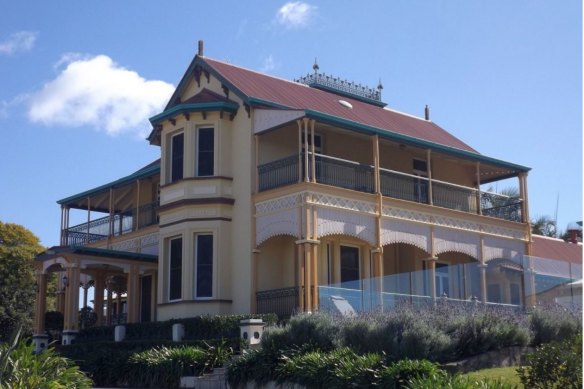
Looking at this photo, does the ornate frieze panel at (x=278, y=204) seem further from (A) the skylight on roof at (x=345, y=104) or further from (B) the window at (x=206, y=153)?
(A) the skylight on roof at (x=345, y=104)

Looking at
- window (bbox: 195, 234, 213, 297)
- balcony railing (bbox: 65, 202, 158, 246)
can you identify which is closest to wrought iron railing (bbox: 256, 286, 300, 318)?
window (bbox: 195, 234, 213, 297)

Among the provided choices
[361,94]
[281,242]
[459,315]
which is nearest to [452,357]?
[459,315]

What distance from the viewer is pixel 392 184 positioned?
1188 inches

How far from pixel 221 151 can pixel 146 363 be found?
8.34m

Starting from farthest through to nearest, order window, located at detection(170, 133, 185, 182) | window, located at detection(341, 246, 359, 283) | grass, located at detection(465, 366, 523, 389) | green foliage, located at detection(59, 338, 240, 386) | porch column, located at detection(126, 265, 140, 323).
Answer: porch column, located at detection(126, 265, 140, 323) → window, located at detection(170, 133, 185, 182) → window, located at detection(341, 246, 359, 283) → green foliage, located at detection(59, 338, 240, 386) → grass, located at detection(465, 366, 523, 389)

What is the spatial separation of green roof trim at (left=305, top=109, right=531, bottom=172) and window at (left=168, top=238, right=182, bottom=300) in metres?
6.60

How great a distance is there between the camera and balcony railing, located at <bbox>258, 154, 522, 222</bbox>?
2773 centimetres

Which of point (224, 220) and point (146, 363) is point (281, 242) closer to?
point (224, 220)

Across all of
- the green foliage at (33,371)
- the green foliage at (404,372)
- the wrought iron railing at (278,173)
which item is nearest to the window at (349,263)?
the wrought iron railing at (278,173)

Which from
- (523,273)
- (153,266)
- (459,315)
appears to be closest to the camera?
(459,315)

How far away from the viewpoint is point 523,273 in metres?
26.2

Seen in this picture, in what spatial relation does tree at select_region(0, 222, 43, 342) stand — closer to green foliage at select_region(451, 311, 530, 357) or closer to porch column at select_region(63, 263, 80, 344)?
porch column at select_region(63, 263, 80, 344)

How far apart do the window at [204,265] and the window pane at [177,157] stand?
2.38 m

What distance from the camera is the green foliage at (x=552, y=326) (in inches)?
813
